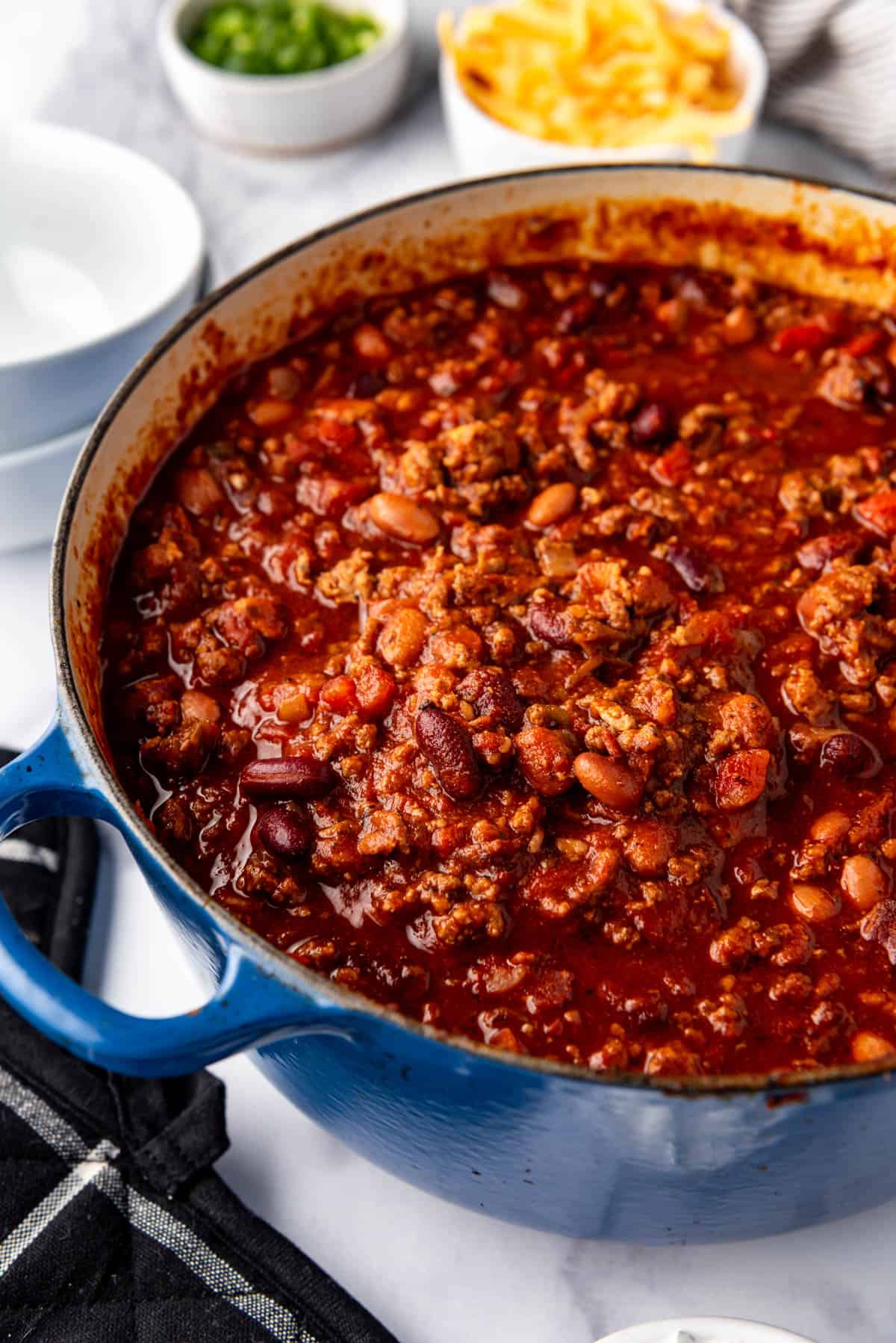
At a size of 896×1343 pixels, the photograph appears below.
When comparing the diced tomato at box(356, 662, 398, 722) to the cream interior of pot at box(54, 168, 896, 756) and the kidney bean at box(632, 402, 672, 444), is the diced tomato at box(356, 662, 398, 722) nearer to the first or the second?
the cream interior of pot at box(54, 168, 896, 756)

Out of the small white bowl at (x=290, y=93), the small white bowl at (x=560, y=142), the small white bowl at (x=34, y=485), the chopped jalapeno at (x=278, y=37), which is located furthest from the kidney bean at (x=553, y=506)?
the chopped jalapeno at (x=278, y=37)

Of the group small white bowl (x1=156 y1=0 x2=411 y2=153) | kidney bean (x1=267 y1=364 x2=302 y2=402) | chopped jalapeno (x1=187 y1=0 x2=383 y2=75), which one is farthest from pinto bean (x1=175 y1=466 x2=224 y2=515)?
chopped jalapeno (x1=187 y1=0 x2=383 y2=75)

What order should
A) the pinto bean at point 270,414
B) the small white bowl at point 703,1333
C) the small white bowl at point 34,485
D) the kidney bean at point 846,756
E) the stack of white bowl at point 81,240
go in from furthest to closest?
1. the stack of white bowl at point 81,240
2. the small white bowl at point 34,485
3. the pinto bean at point 270,414
4. the kidney bean at point 846,756
5. the small white bowl at point 703,1333

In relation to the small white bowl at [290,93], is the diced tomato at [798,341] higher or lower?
lower

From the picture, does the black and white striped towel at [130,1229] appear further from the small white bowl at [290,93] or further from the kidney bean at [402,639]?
the small white bowl at [290,93]

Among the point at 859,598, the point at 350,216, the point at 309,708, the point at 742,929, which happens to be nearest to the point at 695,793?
the point at 742,929

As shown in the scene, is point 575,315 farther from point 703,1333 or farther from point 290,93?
point 703,1333

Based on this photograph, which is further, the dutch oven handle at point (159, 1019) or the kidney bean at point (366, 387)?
the kidney bean at point (366, 387)
